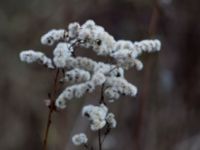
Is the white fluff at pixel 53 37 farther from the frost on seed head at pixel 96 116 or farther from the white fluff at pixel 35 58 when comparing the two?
the frost on seed head at pixel 96 116

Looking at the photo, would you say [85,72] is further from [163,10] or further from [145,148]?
[145,148]

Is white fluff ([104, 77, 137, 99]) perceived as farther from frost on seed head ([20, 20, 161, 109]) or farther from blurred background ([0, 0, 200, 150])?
blurred background ([0, 0, 200, 150])

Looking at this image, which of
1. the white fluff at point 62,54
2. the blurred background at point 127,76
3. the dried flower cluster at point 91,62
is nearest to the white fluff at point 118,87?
the dried flower cluster at point 91,62

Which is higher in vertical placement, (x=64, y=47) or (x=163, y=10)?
(x=163, y=10)

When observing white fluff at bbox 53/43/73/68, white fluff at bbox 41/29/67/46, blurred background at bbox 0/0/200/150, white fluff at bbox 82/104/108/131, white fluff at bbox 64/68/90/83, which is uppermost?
blurred background at bbox 0/0/200/150

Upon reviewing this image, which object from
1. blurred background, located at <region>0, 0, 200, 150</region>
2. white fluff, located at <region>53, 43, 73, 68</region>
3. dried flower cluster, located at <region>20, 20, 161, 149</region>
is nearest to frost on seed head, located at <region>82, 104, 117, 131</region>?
dried flower cluster, located at <region>20, 20, 161, 149</region>

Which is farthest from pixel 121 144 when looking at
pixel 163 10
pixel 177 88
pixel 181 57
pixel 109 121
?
pixel 109 121
